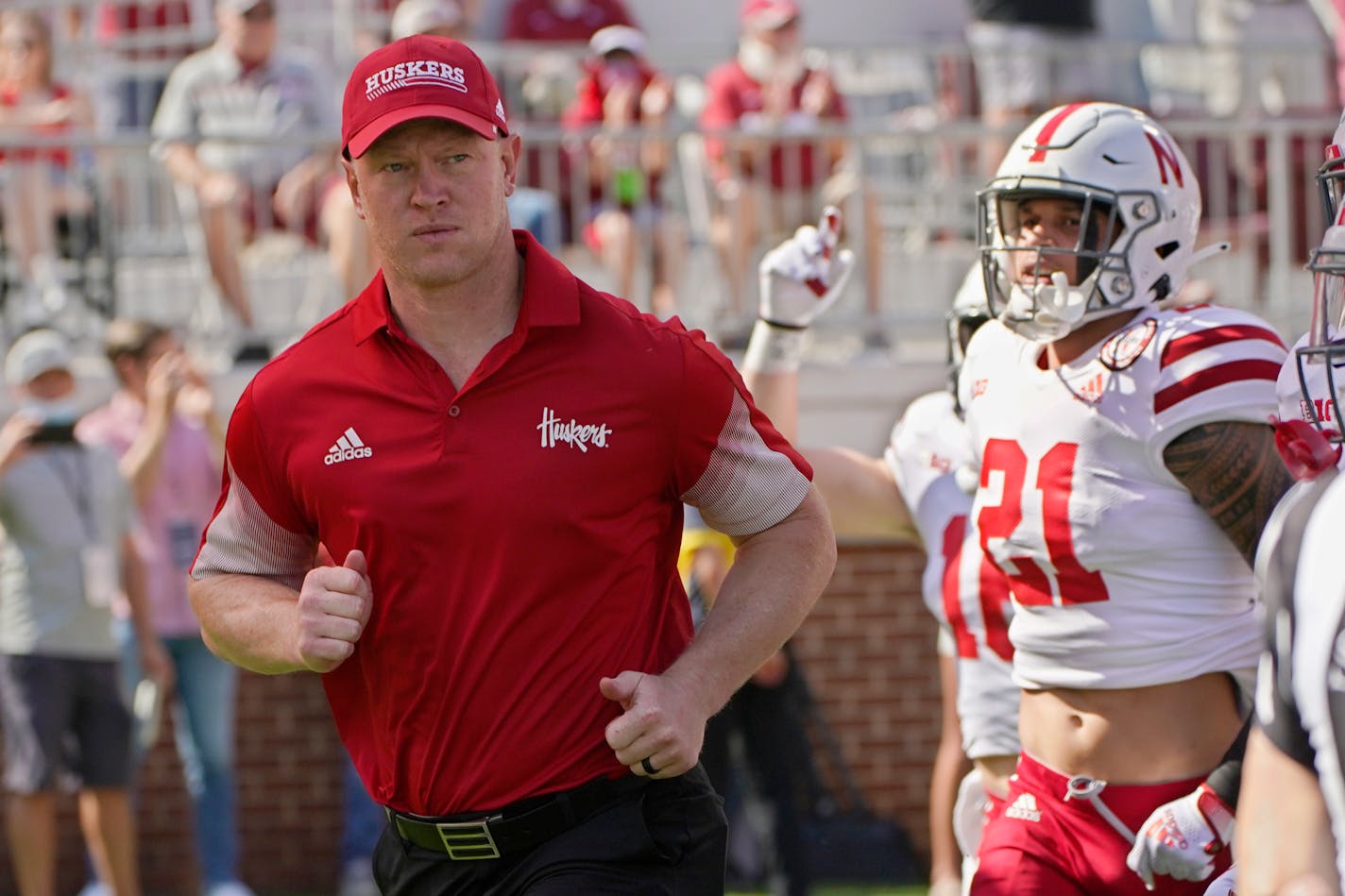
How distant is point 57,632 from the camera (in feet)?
26.0

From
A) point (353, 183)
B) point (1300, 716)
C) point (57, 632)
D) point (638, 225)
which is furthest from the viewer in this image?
point (638, 225)

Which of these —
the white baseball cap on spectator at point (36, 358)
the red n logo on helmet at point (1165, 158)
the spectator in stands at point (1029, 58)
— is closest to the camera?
the red n logo on helmet at point (1165, 158)

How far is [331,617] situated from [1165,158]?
6.81ft

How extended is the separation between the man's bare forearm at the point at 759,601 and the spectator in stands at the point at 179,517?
498 centimetres

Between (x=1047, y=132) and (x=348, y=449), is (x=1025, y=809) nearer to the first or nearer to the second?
(x=1047, y=132)

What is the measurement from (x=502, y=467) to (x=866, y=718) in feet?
20.4

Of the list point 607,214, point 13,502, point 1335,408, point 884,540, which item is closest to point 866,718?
point 884,540

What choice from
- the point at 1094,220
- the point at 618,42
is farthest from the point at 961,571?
the point at 618,42

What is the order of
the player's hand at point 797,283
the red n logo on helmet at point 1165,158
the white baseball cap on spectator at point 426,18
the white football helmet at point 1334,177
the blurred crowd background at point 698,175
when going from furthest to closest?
the blurred crowd background at point 698,175 → the white baseball cap on spectator at point 426,18 → the player's hand at point 797,283 → the red n logo on helmet at point 1165,158 → the white football helmet at point 1334,177

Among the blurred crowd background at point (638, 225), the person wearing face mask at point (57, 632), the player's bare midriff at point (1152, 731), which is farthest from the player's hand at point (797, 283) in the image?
the blurred crowd background at point (638, 225)

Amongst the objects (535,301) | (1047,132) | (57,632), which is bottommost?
(57,632)

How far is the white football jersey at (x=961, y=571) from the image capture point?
4.94m

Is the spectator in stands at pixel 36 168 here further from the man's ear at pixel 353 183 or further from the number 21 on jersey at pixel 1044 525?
the number 21 on jersey at pixel 1044 525

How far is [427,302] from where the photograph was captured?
3.73 metres
